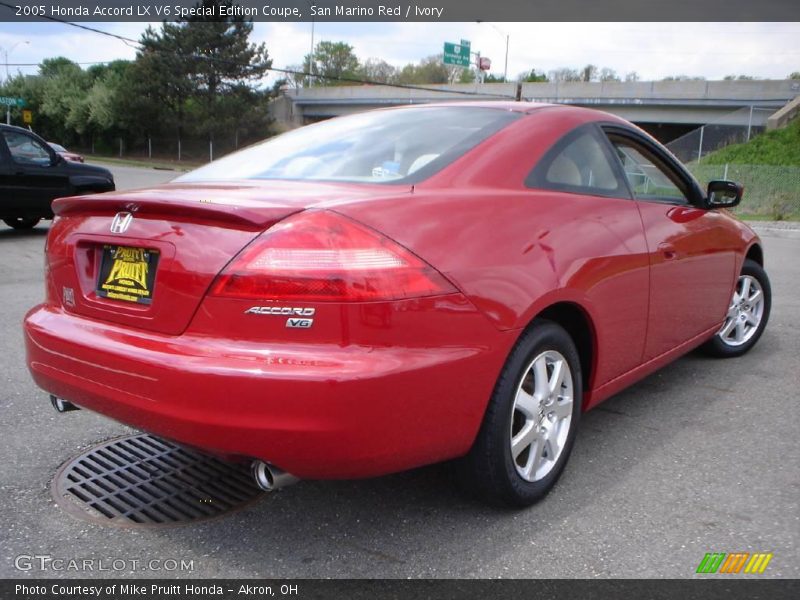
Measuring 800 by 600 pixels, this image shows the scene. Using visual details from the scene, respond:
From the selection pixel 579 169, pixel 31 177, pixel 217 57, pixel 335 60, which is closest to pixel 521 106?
pixel 579 169

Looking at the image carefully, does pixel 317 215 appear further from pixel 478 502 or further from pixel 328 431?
pixel 478 502

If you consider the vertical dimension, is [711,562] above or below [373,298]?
below

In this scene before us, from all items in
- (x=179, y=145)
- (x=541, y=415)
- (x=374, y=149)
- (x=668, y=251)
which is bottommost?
(x=179, y=145)

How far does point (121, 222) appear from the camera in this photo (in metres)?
2.50

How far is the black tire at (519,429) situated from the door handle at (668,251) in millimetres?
880

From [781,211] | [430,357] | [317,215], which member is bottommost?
[781,211]

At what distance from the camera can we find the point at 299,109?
223 ft

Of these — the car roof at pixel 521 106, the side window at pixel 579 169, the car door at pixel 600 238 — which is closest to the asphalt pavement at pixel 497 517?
the car door at pixel 600 238

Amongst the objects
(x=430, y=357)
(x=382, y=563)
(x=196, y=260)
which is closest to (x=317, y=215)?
(x=196, y=260)

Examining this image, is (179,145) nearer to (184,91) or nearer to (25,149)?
(184,91)

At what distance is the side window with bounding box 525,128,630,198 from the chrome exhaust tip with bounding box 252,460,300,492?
1.45 metres

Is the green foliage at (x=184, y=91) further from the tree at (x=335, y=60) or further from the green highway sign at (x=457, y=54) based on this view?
the tree at (x=335, y=60)

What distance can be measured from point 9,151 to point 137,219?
989cm

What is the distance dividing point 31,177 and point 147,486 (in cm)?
956
